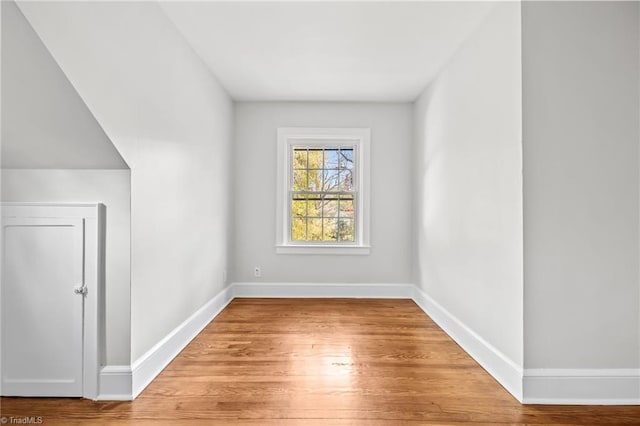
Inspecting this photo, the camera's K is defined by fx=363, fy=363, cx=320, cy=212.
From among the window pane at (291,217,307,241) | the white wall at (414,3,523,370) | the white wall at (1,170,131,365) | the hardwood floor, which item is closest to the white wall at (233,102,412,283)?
the window pane at (291,217,307,241)

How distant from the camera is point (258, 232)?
4.56 metres

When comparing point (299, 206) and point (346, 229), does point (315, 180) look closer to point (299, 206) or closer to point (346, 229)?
point (299, 206)

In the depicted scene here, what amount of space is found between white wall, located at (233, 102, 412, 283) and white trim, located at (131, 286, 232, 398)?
3.25 ft

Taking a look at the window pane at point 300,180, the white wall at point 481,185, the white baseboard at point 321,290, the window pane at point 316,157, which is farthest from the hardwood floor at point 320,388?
the window pane at point 316,157

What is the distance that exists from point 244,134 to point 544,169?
343 centimetres

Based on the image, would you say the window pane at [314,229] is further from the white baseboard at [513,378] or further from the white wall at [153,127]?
the white baseboard at [513,378]

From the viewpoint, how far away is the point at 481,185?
260 centimetres

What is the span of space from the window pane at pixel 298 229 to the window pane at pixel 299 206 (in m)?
0.07

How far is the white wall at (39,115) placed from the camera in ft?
5.09

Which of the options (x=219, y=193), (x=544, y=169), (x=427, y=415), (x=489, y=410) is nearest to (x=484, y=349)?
(x=489, y=410)

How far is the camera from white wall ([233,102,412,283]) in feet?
15.0

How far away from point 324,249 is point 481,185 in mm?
2346

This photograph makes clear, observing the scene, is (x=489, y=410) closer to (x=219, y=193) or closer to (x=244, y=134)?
(x=219, y=193)

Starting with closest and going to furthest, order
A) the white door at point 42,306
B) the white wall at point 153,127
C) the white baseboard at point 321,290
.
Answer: the white wall at point 153,127
the white door at point 42,306
the white baseboard at point 321,290
